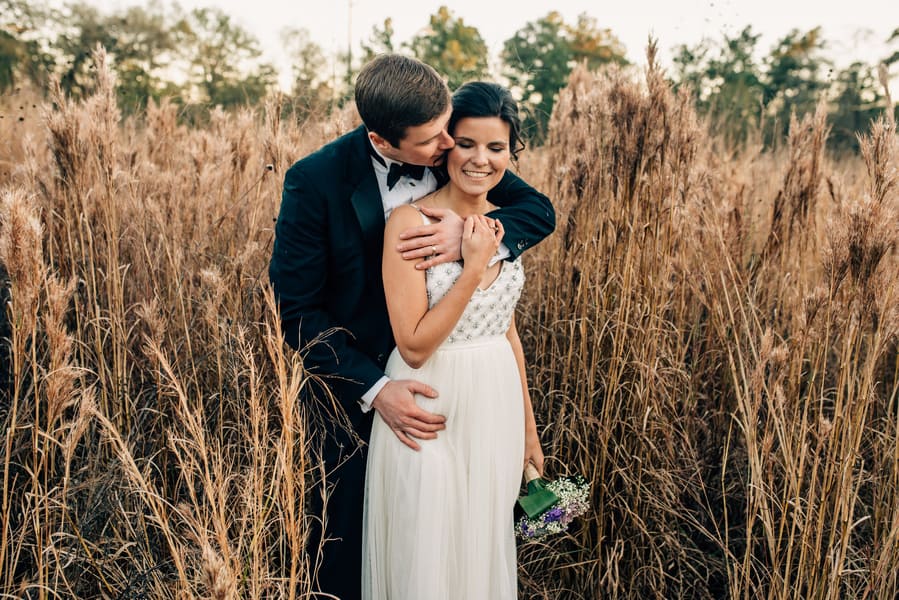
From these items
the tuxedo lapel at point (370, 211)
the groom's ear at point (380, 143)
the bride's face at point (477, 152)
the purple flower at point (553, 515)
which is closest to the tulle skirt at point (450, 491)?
the purple flower at point (553, 515)

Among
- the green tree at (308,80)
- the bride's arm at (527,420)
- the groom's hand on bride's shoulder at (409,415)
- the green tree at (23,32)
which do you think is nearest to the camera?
the groom's hand on bride's shoulder at (409,415)

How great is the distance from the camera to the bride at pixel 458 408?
1.73 metres

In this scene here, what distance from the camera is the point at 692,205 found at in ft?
8.52

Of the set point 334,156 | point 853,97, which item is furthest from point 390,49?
point 853,97

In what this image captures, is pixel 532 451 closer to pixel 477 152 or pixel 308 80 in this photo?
pixel 477 152

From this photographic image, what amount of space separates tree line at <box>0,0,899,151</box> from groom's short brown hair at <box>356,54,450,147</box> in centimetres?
106

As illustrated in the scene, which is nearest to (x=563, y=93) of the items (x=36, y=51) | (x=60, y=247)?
(x=60, y=247)

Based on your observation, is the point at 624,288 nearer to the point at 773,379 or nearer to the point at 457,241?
the point at 773,379

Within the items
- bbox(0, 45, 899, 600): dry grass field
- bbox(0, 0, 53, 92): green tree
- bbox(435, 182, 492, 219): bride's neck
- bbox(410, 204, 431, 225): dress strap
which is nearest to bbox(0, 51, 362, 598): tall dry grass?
bbox(0, 45, 899, 600): dry grass field

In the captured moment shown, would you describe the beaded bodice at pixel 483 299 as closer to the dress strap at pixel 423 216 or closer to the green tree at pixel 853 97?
the dress strap at pixel 423 216

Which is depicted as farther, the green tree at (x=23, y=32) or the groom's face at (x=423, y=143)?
the green tree at (x=23, y=32)

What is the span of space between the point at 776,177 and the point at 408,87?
3.34 meters

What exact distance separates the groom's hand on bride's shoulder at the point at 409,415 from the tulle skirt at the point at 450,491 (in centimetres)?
4

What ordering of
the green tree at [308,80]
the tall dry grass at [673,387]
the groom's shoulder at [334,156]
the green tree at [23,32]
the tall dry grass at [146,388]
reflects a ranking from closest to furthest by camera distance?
the tall dry grass at [146,388]
the groom's shoulder at [334,156]
the tall dry grass at [673,387]
the green tree at [308,80]
the green tree at [23,32]
